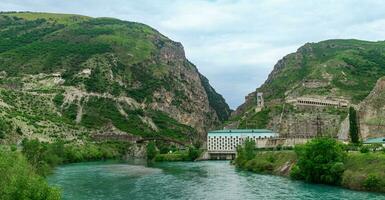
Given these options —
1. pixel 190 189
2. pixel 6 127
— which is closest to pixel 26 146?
pixel 190 189

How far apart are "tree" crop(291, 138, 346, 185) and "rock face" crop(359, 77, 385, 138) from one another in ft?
185

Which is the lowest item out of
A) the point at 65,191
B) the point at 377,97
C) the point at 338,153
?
the point at 65,191

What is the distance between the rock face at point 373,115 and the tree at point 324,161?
5651 centimetres

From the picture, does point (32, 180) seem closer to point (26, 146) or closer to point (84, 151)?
point (26, 146)

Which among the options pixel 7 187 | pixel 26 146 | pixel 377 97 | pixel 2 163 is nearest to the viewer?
pixel 7 187

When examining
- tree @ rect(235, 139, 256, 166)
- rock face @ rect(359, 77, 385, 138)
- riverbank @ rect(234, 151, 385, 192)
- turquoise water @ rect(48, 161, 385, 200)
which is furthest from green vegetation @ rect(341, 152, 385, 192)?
rock face @ rect(359, 77, 385, 138)

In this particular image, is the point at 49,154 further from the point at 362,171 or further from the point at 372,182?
the point at 372,182

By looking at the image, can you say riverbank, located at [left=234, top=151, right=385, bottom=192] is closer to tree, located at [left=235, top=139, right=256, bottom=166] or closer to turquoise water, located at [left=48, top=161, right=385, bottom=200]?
turquoise water, located at [left=48, top=161, right=385, bottom=200]

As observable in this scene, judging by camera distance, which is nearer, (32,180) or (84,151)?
(32,180)

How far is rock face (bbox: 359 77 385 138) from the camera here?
14938 centimetres

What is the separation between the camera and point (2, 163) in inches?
2219

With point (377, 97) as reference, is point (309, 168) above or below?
below

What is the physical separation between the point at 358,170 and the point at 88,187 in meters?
48.6

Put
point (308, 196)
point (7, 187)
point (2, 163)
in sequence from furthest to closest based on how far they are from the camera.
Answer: point (308, 196) < point (2, 163) < point (7, 187)
